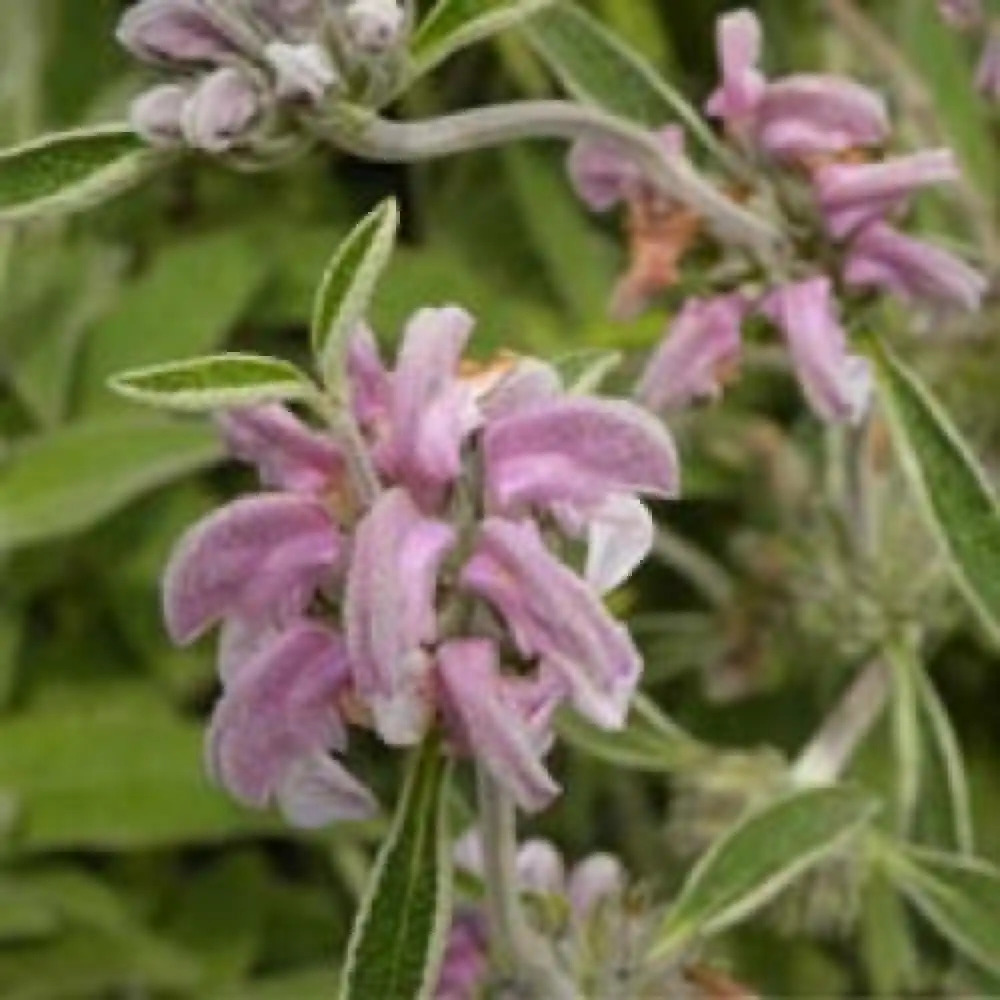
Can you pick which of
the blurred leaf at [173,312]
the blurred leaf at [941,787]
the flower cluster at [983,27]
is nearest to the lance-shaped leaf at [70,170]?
the flower cluster at [983,27]

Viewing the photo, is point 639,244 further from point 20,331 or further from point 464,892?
point 20,331

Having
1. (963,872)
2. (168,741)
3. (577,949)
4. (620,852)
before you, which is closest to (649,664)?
(620,852)

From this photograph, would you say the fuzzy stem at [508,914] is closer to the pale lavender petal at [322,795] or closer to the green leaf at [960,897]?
the pale lavender petal at [322,795]

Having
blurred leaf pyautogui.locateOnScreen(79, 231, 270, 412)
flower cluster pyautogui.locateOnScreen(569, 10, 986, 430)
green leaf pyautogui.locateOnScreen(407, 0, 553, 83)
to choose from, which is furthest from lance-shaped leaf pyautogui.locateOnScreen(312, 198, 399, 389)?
blurred leaf pyautogui.locateOnScreen(79, 231, 270, 412)

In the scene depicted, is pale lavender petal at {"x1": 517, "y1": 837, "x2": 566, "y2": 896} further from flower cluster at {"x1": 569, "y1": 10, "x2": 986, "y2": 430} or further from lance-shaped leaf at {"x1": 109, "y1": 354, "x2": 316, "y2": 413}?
lance-shaped leaf at {"x1": 109, "y1": 354, "x2": 316, "y2": 413}

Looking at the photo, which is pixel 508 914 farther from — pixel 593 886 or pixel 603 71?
pixel 603 71
